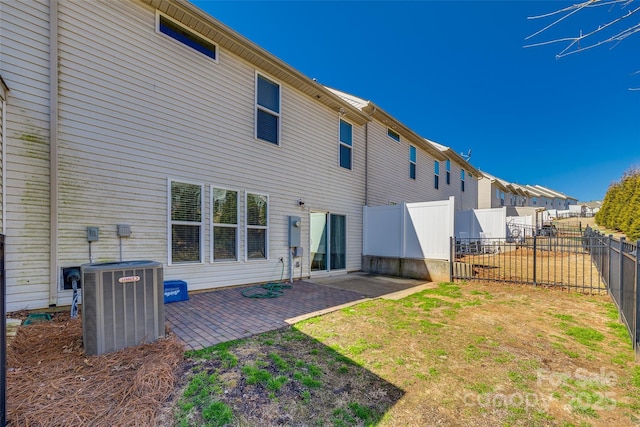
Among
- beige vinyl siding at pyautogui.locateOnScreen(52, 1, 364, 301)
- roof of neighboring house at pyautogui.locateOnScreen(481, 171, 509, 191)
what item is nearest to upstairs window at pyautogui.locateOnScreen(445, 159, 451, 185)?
roof of neighboring house at pyautogui.locateOnScreen(481, 171, 509, 191)

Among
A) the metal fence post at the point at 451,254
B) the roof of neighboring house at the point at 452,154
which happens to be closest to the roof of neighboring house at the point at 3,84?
the metal fence post at the point at 451,254

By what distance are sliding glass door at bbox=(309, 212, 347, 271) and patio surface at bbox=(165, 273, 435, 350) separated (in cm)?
99

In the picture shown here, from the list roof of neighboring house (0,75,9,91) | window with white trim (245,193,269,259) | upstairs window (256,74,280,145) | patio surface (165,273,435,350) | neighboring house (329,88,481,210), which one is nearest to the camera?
roof of neighboring house (0,75,9,91)

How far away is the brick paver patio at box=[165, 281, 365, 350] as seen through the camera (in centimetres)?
377

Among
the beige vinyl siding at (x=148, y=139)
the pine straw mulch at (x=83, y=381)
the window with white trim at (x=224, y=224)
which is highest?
the beige vinyl siding at (x=148, y=139)

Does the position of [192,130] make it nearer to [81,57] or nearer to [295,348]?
[81,57]

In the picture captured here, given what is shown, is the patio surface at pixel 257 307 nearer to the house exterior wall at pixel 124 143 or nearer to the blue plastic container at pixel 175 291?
the blue plastic container at pixel 175 291

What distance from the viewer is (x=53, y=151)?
4.38m

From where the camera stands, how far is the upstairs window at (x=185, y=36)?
18.3ft

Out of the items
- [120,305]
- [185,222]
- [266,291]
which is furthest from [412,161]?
[120,305]

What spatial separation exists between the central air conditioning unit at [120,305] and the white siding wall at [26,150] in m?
2.03

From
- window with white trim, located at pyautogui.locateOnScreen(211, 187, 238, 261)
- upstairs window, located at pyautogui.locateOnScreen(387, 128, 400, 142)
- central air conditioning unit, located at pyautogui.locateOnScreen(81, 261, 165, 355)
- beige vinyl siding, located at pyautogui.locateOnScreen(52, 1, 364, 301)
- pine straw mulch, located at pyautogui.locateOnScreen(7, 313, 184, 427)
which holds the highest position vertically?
upstairs window, located at pyautogui.locateOnScreen(387, 128, 400, 142)

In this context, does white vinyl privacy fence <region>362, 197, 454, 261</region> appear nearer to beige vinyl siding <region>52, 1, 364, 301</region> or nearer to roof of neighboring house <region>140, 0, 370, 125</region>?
beige vinyl siding <region>52, 1, 364, 301</region>

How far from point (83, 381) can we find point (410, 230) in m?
8.10
